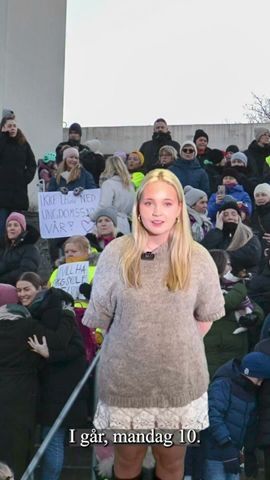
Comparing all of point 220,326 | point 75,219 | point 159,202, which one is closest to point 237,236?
point 220,326

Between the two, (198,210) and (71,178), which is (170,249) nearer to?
(198,210)

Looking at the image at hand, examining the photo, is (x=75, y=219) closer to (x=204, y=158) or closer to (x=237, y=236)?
(x=237, y=236)

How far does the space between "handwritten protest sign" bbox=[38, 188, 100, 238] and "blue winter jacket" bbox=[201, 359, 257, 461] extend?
3.89m

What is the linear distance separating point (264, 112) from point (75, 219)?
108ft

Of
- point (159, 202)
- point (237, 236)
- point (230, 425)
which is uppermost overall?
point (159, 202)

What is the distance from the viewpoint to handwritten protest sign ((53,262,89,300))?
23.1 feet

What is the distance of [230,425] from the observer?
216 inches

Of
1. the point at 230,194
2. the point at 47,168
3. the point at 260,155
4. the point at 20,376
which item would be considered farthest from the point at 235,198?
the point at 20,376

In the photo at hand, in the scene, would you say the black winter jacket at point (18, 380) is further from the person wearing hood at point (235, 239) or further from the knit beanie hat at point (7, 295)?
the person wearing hood at point (235, 239)

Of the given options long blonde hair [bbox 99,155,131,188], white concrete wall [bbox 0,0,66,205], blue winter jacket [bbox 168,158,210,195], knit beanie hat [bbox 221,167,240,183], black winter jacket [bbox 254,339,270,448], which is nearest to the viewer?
black winter jacket [bbox 254,339,270,448]

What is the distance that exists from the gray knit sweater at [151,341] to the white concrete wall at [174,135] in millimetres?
12123

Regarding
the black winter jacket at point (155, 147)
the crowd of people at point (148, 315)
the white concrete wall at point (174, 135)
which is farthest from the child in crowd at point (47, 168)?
the white concrete wall at point (174, 135)

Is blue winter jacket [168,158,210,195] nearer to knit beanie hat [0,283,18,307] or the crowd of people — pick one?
the crowd of people

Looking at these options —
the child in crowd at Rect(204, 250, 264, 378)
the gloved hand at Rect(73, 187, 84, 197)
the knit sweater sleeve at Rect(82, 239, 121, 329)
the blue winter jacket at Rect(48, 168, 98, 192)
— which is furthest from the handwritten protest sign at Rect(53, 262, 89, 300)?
the knit sweater sleeve at Rect(82, 239, 121, 329)
